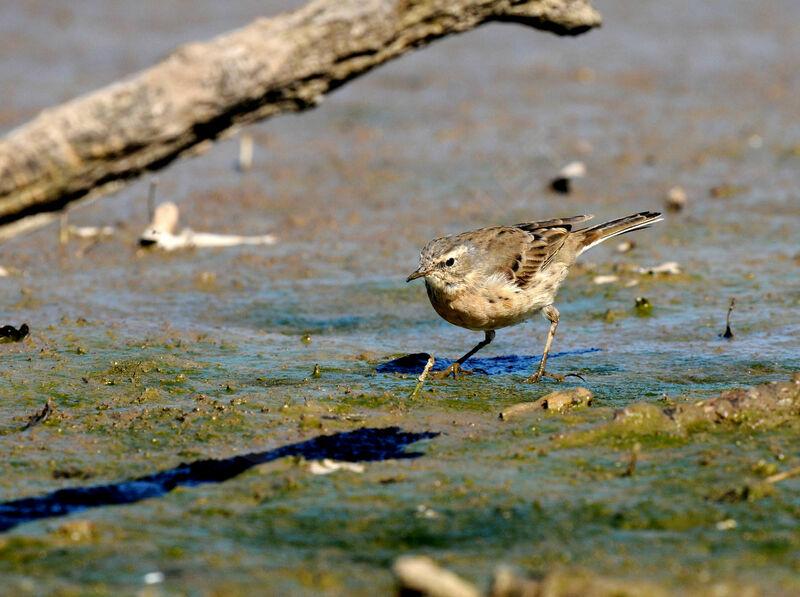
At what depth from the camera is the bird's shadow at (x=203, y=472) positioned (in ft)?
17.8

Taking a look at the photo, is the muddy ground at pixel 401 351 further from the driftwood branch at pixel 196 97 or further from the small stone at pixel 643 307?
the driftwood branch at pixel 196 97

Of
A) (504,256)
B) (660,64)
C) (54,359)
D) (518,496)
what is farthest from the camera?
(660,64)

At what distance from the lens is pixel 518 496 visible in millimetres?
5457

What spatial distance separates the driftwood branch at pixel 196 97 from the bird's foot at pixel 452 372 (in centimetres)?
270

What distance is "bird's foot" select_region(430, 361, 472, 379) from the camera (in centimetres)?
798

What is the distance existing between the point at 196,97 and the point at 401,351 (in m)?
3.97

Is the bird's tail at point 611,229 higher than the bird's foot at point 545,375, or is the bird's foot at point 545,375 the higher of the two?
the bird's tail at point 611,229

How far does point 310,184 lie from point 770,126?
6807 millimetres

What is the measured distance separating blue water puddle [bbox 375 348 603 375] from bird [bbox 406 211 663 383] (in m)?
0.13

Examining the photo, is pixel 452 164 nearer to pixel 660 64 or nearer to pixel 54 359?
pixel 660 64

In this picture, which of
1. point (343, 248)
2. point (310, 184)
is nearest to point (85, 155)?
point (343, 248)

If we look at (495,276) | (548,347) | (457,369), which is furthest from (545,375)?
(495,276)

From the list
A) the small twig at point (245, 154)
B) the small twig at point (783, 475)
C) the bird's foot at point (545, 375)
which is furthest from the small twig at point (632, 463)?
the small twig at point (245, 154)

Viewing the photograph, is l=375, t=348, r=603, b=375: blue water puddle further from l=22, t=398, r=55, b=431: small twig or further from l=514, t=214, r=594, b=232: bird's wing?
l=22, t=398, r=55, b=431: small twig
